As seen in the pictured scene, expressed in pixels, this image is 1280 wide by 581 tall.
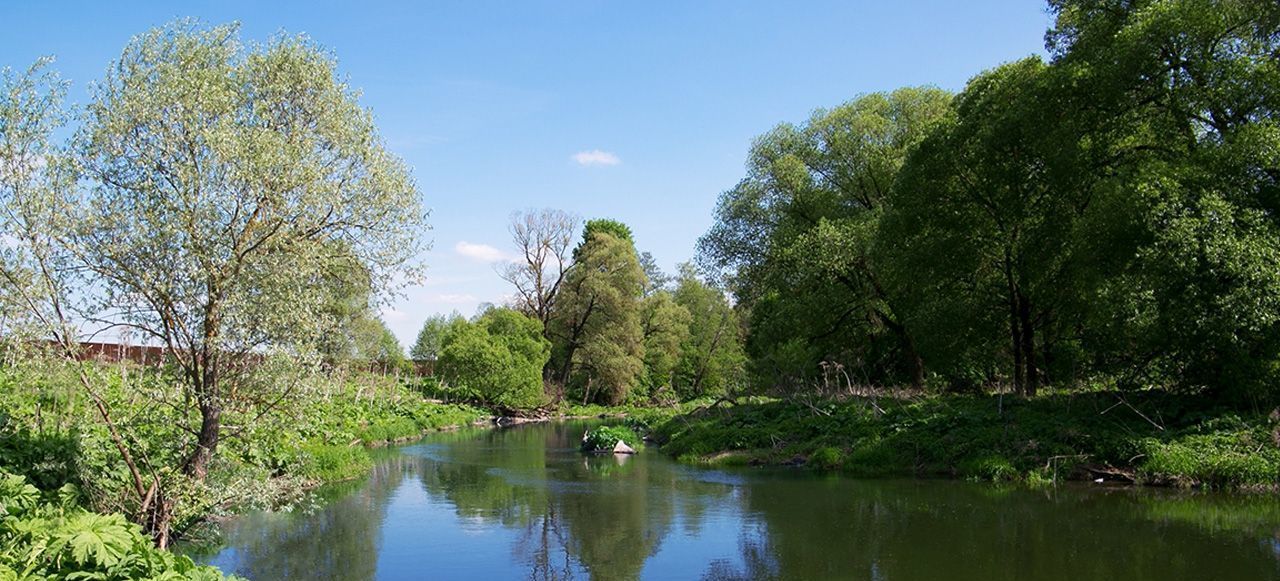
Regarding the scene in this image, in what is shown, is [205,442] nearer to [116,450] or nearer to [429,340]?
[116,450]

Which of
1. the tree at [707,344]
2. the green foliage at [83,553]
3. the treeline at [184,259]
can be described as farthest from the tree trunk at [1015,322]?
the tree at [707,344]

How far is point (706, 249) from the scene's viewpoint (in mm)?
39594

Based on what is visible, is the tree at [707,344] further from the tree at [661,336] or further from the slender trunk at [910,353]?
the slender trunk at [910,353]

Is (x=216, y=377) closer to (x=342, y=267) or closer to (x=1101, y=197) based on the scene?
(x=342, y=267)

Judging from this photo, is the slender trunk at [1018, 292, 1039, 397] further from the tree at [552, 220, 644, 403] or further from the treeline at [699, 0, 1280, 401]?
the tree at [552, 220, 644, 403]

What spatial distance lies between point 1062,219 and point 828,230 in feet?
31.0

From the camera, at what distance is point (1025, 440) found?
2041 centimetres

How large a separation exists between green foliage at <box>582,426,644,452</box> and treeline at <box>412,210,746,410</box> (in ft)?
60.2

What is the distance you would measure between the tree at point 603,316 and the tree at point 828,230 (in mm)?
19120

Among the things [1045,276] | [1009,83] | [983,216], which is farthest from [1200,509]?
[1009,83]

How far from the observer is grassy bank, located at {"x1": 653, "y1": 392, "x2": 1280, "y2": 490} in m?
17.5

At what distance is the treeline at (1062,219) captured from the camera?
56.7 ft

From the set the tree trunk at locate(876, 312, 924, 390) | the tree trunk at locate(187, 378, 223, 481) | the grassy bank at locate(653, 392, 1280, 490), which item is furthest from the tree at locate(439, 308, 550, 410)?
the tree trunk at locate(187, 378, 223, 481)

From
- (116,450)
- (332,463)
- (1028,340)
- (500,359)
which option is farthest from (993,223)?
(500,359)
